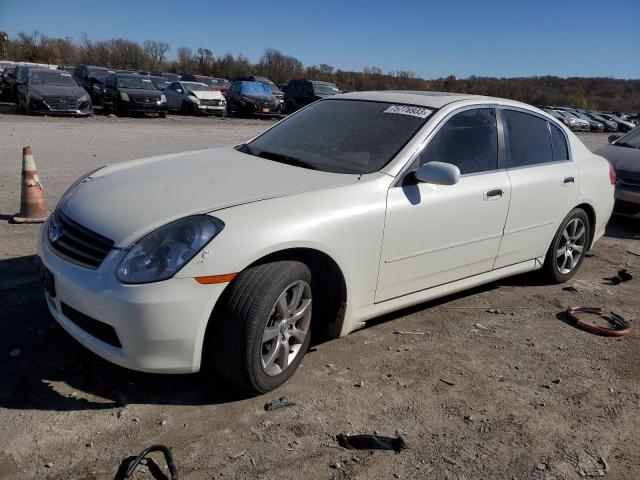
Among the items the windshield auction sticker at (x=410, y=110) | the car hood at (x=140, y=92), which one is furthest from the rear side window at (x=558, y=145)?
the car hood at (x=140, y=92)

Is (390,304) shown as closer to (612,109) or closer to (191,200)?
(191,200)

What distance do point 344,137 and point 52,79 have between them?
18504mm

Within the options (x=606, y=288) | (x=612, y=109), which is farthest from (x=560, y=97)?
(x=606, y=288)

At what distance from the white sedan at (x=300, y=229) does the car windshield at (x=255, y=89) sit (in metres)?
22.7

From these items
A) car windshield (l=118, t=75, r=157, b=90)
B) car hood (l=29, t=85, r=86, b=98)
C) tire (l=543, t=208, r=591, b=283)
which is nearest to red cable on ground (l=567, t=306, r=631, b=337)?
tire (l=543, t=208, r=591, b=283)

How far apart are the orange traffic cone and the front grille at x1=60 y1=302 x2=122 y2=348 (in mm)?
3333

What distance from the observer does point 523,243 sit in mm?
4613

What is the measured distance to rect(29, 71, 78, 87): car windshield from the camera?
62.8 feet

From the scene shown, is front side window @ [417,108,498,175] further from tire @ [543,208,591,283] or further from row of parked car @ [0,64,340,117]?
row of parked car @ [0,64,340,117]

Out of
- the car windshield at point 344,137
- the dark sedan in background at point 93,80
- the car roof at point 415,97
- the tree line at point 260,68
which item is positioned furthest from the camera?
the tree line at point 260,68

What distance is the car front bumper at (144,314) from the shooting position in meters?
2.68

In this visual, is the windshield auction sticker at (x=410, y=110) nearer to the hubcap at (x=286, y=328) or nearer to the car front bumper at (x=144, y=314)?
the hubcap at (x=286, y=328)

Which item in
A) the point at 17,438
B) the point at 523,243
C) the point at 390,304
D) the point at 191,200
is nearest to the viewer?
the point at 17,438

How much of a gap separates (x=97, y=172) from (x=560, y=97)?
8644cm
